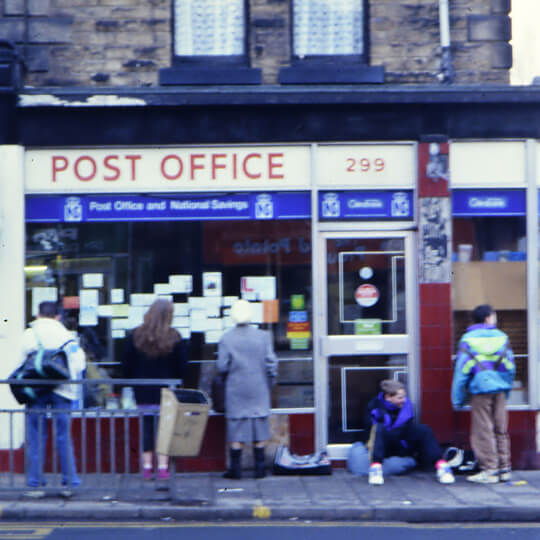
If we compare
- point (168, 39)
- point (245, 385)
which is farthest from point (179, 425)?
point (168, 39)

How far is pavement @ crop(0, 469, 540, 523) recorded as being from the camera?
812 cm

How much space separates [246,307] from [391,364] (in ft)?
5.75

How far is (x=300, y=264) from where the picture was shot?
33.6 ft

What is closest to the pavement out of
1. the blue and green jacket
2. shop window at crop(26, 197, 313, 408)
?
the blue and green jacket

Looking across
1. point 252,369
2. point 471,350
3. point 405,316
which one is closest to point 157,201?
point 252,369

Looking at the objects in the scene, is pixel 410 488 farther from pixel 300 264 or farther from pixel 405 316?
pixel 300 264

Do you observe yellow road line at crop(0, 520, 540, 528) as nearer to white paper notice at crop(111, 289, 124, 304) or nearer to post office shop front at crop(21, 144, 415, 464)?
post office shop front at crop(21, 144, 415, 464)

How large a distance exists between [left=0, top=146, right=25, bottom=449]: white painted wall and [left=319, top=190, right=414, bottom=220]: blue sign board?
10.4 feet

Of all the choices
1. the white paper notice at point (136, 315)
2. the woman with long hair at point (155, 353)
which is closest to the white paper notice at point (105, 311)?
the white paper notice at point (136, 315)

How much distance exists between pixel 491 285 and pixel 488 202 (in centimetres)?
89

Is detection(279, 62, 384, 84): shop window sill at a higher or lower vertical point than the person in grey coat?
higher

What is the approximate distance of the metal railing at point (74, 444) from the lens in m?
8.50

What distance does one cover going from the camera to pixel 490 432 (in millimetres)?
9422

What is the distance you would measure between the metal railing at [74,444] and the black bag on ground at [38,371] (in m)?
0.10
